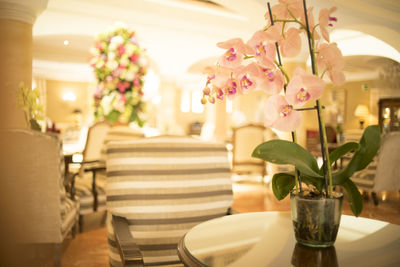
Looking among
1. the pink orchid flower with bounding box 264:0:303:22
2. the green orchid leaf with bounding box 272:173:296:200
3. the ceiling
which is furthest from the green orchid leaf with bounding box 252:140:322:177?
the ceiling

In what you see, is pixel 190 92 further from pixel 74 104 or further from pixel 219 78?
pixel 219 78

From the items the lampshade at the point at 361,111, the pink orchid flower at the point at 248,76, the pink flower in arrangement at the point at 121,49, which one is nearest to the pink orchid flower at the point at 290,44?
the pink orchid flower at the point at 248,76

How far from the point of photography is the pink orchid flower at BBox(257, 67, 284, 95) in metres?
0.87

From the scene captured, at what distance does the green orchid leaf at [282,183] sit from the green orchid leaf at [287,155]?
13 cm

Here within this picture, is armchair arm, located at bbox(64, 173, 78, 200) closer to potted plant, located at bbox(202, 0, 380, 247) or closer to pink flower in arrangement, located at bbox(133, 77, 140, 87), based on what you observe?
pink flower in arrangement, located at bbox(133, 77, 140, 87)

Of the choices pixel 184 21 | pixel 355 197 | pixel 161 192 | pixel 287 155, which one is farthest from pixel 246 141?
pixel 287 155

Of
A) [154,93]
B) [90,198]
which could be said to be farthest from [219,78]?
[90,198]

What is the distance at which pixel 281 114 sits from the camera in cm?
85

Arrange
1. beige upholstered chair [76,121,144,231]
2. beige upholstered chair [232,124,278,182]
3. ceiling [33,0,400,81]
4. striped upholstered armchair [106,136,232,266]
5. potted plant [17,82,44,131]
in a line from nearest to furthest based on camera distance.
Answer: striped upholstered armchair [106,136,232,266], potted plant [17,82,44,131], beige upholstered chair [76,121,144,231], ceiling [33,0,400,81], beige upholstered chair [232,124,278,182]

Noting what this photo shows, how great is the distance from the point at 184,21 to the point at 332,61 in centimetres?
555

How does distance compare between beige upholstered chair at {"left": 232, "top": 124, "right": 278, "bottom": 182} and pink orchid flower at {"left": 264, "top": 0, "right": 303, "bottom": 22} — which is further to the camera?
beige upholstered chair at {"left": 232, "top": 124, "right": 278, "bottom": 182}

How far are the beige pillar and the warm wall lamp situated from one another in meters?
4.58

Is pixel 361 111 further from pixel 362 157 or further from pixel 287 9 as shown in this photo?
pixel 287 9

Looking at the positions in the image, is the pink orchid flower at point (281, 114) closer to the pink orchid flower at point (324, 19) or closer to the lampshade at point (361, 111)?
the pink orchid flower at point (324, 19)
